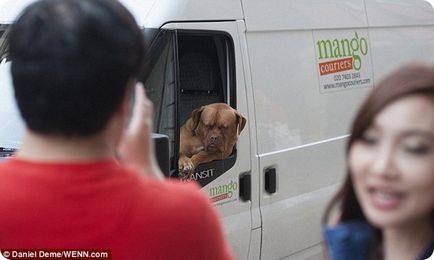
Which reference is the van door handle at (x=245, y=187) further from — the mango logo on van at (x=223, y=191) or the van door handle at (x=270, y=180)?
the van door handle at (x=270, y=180)

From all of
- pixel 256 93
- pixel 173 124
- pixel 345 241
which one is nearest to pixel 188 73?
pixel 256 93

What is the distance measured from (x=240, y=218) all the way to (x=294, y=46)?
123 cm

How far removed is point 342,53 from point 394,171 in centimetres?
420

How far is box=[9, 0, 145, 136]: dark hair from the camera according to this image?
48.3 inches

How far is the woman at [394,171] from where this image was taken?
47.4 inches

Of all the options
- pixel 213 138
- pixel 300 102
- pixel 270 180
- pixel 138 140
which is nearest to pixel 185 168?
pixel 213 138

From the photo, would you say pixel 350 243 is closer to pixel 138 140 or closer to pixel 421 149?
pixel 421 149

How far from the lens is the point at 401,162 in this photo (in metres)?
1.21

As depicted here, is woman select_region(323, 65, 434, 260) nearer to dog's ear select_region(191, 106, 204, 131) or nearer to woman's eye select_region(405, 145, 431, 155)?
woman's eye select_region(405, 145, 431, 155)

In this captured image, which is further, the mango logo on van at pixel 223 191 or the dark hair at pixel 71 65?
the mango logo on van at pixel 223 191

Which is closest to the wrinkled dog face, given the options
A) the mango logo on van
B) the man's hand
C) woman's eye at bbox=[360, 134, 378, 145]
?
the mango logo on van

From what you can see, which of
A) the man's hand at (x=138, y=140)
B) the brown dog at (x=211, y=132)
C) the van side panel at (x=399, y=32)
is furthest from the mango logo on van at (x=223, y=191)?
the man's hand at (x=138, y=140)

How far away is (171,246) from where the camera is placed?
1306 mm

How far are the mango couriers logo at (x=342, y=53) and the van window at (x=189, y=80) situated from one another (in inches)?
36.7
